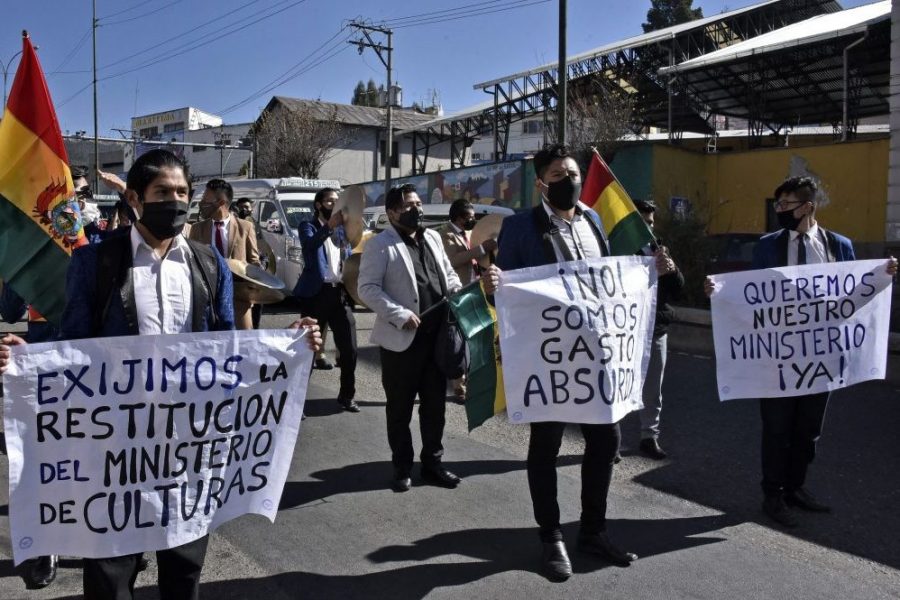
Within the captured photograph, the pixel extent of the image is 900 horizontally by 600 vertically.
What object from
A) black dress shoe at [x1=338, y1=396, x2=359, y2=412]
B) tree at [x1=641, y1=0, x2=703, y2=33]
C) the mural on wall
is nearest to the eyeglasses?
black dress shoe at [x1=338, y1=396, x2=359, y2=412]

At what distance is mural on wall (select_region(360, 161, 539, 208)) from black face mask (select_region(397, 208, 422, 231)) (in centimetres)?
1628

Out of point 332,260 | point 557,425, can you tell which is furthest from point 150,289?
point 332,260

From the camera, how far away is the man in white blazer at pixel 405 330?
17.9 feet

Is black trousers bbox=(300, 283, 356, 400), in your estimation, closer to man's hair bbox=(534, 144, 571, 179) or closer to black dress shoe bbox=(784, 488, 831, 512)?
→ man's hair bbox=(534, 144, 571, 179)

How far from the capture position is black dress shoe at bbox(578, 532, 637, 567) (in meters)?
4.25

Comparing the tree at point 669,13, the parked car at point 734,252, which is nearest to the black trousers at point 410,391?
the parked car at point 734,252

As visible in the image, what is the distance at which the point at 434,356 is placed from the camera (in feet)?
18.2

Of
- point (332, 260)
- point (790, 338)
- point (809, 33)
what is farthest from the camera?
point (809, 33)

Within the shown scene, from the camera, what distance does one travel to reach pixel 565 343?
4.10 meters

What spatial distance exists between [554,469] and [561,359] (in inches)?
22.5

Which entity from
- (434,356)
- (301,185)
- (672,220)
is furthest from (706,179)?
(434,356)

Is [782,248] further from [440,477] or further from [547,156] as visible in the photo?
[440,477]

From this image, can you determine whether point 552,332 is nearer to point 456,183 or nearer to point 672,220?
point 672,220

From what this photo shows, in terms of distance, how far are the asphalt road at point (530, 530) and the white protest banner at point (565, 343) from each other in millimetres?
861
